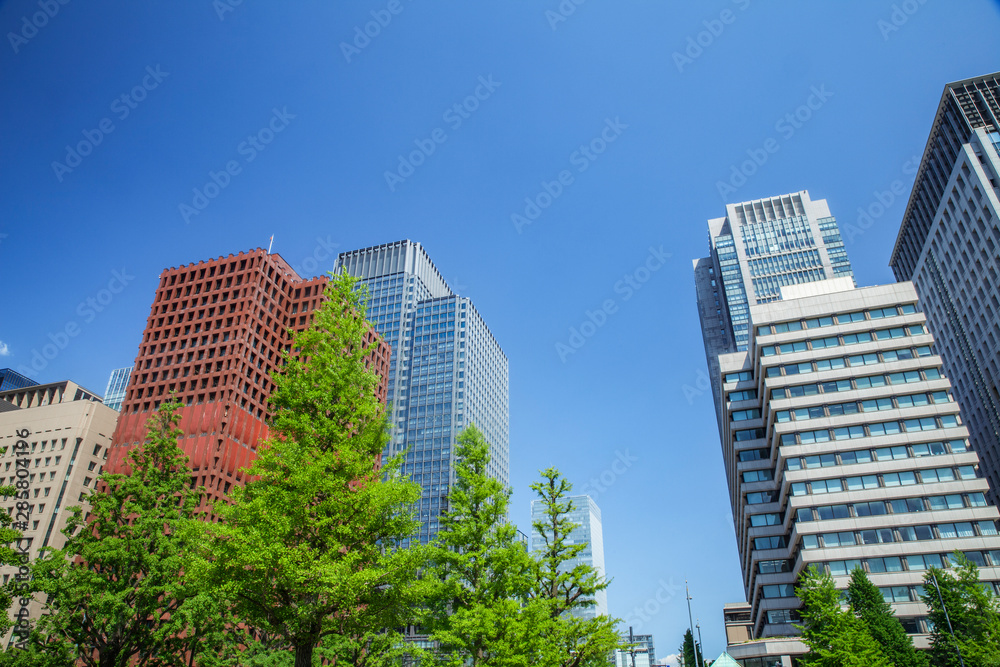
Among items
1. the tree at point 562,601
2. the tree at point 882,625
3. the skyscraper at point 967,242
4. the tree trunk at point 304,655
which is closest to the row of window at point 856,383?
the tree at point 882,625

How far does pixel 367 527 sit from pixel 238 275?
75267mm

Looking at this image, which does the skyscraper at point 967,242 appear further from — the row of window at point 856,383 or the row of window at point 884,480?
the row of window at point 884,480

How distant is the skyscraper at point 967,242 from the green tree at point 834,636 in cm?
5050

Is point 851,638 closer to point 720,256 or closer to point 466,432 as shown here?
point 466,432

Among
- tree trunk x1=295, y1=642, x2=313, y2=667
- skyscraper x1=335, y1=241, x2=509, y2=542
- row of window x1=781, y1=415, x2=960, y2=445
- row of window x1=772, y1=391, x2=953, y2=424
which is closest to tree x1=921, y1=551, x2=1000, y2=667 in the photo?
row of window x1=781, y1=415, x2=960, y2=445

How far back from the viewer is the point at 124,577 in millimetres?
25875

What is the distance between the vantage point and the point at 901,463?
170 ft

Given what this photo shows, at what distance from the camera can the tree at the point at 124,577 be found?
81.5 feet

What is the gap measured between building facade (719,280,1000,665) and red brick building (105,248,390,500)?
45.7 metres

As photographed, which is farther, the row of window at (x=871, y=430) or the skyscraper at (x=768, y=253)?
the skyscraper at (x=768, y=253)

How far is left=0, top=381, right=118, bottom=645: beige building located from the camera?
73.8 m

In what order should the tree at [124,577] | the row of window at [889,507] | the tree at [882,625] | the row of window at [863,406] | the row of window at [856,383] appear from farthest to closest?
the row of window at [856,383] → the row of window at [863,406] → the row of window at [889,507] → the tree at [882,625] → the tree at [124,577]

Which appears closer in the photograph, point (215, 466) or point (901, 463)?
point (901, 463)

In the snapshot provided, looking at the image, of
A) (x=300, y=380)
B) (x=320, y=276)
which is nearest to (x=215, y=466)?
(x=320, y=276)
